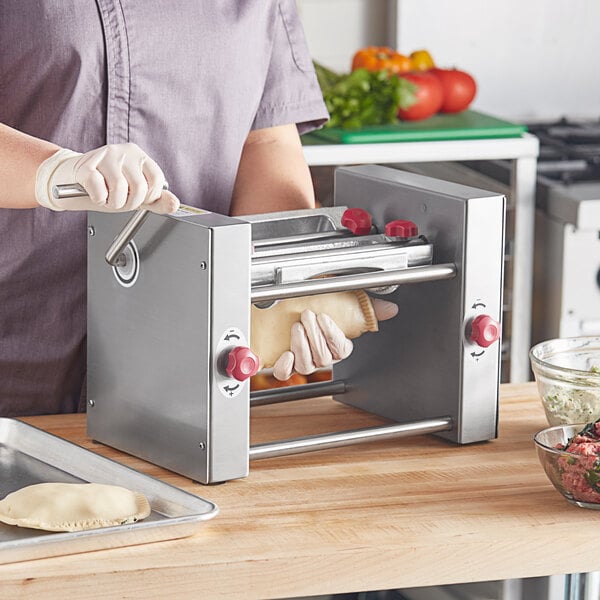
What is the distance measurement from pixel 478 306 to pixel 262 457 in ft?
0.86

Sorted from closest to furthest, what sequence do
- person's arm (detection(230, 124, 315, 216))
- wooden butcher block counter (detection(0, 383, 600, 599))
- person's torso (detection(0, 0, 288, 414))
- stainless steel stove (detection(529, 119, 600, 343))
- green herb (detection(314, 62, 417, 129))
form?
1. wooden butcher block counter (detection(0, 383, 600, 599))
2. person's torso (detection(0, 0, 288, 414))
3. person's arm (detection(230, 124, 315, 216))
4. stainless steel stove (detection(529, 119, 600, 343))
5. green herb (detection(314, 62, 417, 129))

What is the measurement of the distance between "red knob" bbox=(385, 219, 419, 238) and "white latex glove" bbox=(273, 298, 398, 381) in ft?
0.36

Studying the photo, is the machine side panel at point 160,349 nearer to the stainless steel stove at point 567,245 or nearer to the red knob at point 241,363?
the red knob at point 241,363

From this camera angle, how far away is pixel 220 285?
1.05 metres

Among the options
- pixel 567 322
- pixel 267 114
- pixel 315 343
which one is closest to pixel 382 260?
pixel 315 343

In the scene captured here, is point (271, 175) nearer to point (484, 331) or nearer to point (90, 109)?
point (90, 109)

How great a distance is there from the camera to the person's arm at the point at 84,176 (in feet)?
3.32

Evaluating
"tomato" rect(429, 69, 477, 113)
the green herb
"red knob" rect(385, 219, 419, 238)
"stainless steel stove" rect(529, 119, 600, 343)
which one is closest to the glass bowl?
"red knob" rect(385, 219, 419, 238)

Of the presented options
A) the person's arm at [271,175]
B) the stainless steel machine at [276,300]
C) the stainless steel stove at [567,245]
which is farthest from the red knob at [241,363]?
the stainless steel stove at [567,245]

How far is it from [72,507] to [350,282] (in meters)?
0.32

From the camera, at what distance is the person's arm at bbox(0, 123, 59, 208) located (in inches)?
43.1

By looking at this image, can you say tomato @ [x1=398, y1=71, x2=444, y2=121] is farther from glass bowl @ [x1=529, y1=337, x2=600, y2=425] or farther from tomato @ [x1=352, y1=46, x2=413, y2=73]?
glass bowl @ [x1=529, y1=337, x2=600, y2=425]

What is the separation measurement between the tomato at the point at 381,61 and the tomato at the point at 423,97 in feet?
0.22

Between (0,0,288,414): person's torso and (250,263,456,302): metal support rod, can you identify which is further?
(0,0,288,414): person's torso
